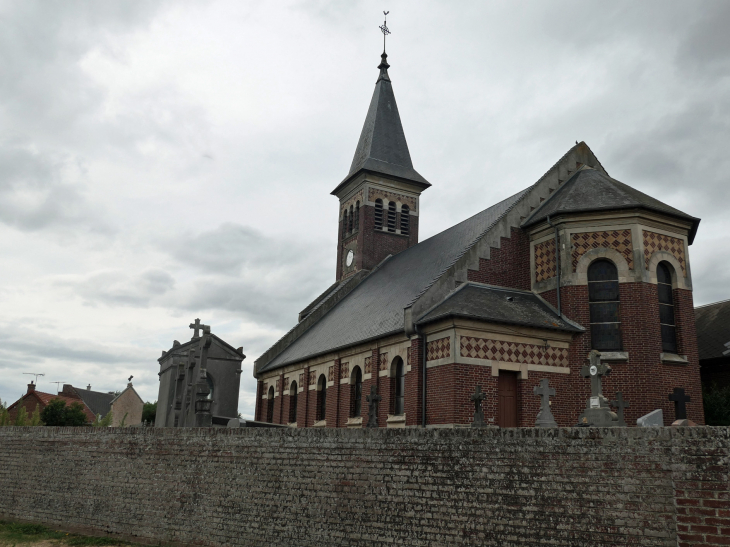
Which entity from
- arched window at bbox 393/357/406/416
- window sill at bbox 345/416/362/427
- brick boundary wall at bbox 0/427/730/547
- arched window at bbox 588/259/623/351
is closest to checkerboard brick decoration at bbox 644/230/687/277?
arched window at bbox 588/259/623/351

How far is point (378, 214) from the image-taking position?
34.1m

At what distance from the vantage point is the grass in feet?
40.4

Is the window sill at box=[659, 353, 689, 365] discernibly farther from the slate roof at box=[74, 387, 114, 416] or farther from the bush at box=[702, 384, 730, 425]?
the slate roof at box=[74, 387, 114, 416]

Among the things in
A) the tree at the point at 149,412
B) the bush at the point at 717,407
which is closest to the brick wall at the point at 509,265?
the bush at the point at 717,407

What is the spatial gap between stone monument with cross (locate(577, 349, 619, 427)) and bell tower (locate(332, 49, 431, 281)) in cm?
2091

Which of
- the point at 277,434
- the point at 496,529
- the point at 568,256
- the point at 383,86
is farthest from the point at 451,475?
the point at 383,86

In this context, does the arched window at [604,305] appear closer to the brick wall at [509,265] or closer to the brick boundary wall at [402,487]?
the brick wall at [509,265]

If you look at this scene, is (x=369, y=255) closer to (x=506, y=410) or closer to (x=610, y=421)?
(x=506, y=410)

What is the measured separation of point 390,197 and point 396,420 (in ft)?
59.5

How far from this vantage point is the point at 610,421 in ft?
39.7

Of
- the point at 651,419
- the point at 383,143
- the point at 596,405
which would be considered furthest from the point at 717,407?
the point at 383,143

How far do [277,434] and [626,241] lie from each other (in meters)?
12.4

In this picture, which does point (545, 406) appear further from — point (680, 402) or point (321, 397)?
point (321, 397)

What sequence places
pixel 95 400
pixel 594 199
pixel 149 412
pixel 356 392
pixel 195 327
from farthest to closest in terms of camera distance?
pixel 149 412
pixel 95 400
pixel 356 392
pixel 195 327
pixel 594 199
